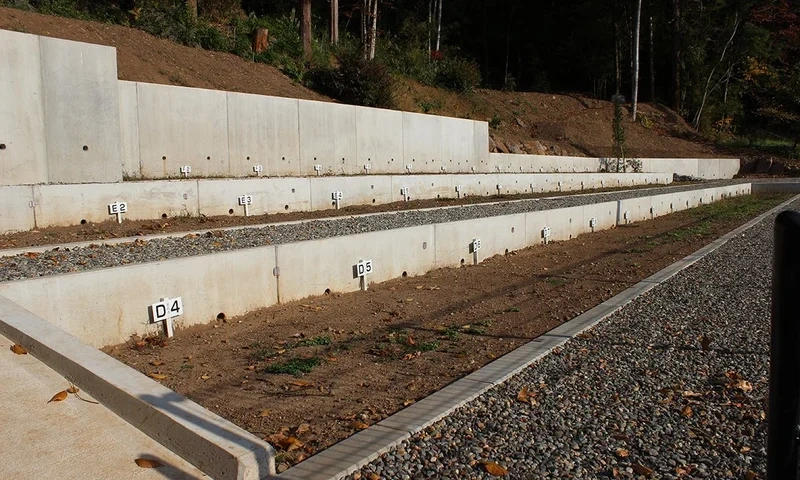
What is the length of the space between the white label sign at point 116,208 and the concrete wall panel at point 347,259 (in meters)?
5.38

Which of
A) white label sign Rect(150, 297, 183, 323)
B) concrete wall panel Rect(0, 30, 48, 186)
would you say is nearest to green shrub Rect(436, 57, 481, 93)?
concrete wall panel Rect(0, 30, 48, 186)

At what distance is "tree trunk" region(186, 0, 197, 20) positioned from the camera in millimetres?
26750

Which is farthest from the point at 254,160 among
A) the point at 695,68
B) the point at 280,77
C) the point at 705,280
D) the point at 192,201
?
the point at 695,68

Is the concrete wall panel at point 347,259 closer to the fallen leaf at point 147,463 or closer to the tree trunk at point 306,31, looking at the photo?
the fallen leaf at point 147,463

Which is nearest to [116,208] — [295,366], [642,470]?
[295,366]

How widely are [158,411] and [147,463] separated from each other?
30 centimetres

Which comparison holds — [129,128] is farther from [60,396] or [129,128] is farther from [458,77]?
[458,77]

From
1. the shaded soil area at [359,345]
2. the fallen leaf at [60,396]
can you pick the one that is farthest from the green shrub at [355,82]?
the fallen leaf at [60,396]

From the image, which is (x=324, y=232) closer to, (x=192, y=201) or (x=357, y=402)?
(x=192, y=201)

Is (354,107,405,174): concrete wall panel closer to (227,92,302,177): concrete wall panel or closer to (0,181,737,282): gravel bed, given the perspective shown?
(227,92,302,177): concrete wall panel

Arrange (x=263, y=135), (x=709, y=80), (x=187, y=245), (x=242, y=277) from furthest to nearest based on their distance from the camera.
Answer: (x=709, y=80) < (x=263, y=135) < (x=187, y=245) < (x=242, y=277)

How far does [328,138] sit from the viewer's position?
22.7 meters

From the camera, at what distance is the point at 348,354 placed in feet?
21.8

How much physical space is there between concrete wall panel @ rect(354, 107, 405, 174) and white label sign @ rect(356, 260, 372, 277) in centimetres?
1444
